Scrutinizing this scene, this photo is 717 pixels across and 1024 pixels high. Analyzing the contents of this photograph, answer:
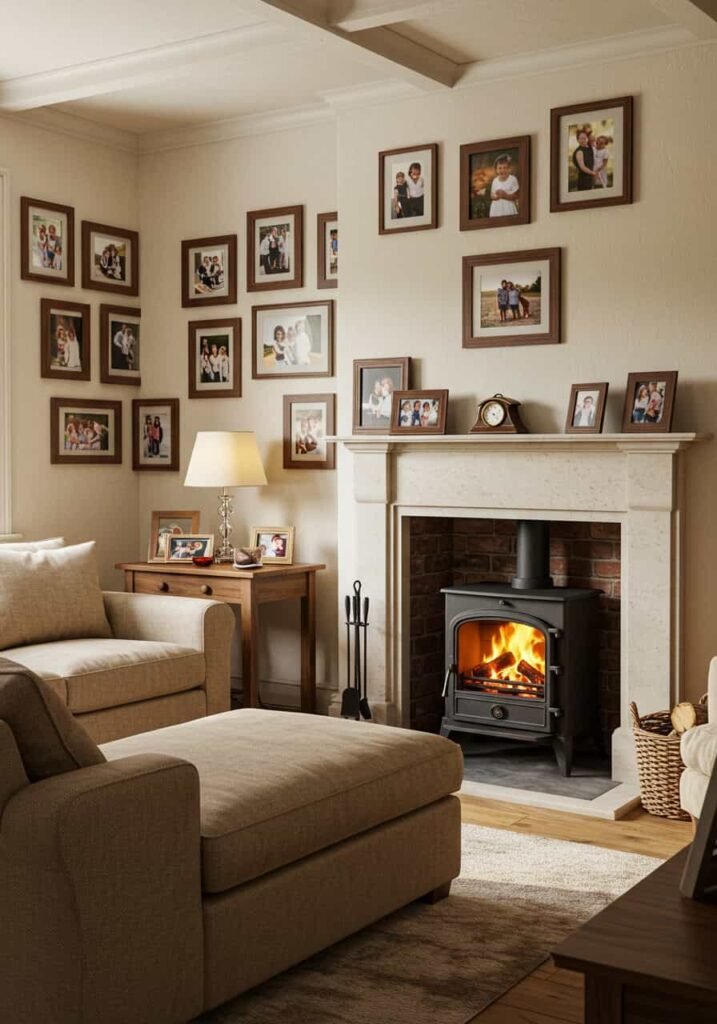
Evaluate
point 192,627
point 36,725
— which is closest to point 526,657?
point 192,627

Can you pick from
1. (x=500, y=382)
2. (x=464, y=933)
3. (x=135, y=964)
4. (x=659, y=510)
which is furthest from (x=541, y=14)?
(x=135, y=964)

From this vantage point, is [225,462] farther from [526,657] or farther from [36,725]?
[36,725]

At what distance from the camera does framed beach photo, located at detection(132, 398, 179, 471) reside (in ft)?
19.8

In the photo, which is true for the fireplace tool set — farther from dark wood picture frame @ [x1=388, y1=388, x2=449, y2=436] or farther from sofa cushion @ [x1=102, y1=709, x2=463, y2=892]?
sofa cushion @ [x1=102, y1=709, x2=463, y2=892]

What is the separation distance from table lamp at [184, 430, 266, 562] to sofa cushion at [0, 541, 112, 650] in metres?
0.61

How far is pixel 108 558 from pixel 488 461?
214 centimetres

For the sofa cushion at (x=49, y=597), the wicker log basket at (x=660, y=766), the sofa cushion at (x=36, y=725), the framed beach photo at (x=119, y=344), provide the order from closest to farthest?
the sofa cushion at (x=36, y=725) → the wicker log basket at (x=660, y=766) → the sofa cushion at (x=49, y=597) → the framed beach photo at (x=119, y=344)

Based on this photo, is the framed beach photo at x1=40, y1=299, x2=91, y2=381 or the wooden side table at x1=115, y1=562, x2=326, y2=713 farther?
the framed beach photo at x1=40, y1=299, x2=91, y2=381

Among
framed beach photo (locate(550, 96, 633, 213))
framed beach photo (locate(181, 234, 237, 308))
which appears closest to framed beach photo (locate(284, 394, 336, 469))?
framed beach photo (locate(181, 234, 237, 308))

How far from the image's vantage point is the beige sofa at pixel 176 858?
2279 millimetres

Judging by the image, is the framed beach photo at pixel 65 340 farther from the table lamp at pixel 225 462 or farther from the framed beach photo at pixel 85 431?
the table lamp at pixel 225 462

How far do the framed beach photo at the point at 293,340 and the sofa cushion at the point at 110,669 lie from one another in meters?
1.51

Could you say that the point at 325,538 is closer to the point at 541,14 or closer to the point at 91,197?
the point at 91,197

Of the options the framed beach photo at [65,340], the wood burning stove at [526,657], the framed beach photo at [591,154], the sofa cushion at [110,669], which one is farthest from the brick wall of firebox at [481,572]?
the framed beach photo at [65,340]
